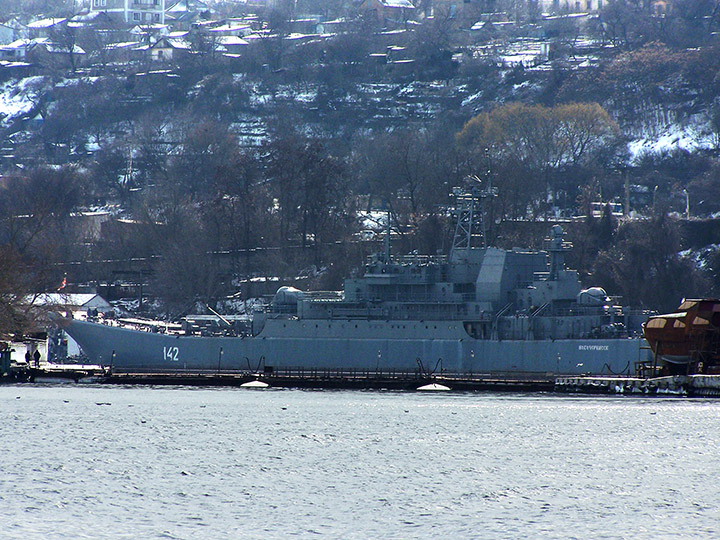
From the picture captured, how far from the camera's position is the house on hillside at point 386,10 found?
152750mm

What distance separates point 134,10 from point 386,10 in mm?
40208

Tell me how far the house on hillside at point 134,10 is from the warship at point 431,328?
11816 centimetres

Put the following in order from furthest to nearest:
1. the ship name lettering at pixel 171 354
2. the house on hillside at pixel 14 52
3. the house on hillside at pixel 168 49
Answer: the house on hillside at pixel 14 52
the house on hillside at pixel 168 49
the ship name lettering at pixel 171 354

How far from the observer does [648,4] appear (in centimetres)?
13612

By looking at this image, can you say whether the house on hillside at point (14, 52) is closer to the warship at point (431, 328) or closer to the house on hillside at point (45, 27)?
the house on hillside at point (45, 27)

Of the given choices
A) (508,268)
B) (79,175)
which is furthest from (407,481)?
(79,175)

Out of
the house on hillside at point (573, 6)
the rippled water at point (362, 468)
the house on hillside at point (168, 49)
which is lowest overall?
the rippled water at point (362, 468)

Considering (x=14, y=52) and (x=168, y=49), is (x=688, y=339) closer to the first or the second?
(x=168, y=49)

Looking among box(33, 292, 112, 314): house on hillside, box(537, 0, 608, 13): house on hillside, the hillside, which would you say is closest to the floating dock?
the hillside

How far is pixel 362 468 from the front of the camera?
3869 cm

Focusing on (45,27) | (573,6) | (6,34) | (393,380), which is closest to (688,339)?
(393,380)

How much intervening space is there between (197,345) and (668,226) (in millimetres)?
31829

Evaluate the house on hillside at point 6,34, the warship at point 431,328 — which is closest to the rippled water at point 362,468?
the warship at point 431,328

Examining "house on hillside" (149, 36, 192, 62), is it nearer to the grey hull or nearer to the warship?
the grey hull
